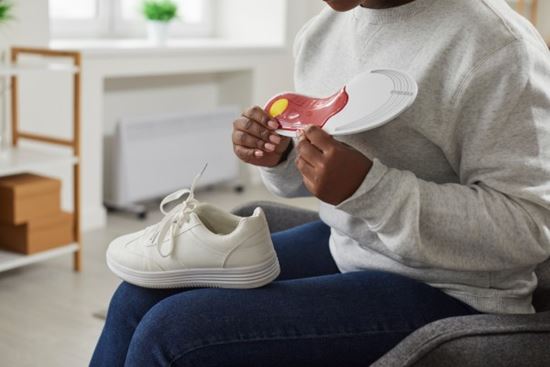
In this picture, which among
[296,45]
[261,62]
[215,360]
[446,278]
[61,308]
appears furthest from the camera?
[261,62]

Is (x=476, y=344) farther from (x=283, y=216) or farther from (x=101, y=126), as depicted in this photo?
(x=101, y=126)

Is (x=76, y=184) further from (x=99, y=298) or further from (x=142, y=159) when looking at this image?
(x=142, y=159)

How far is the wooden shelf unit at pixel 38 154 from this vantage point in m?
2.63

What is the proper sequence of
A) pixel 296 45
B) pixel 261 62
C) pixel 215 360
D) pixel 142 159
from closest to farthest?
pixel 215 360 < pixel 296 45 < pixel 142 159 < pixel 261 62

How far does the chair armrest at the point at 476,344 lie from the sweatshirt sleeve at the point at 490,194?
0.08 metres

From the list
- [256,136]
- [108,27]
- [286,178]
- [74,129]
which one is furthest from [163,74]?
[256,136]

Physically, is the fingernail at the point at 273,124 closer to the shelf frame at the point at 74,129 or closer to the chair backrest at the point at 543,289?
the chair backrest at the point at 543,289

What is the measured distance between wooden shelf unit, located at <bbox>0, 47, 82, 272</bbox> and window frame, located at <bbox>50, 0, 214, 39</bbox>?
2.66 feet

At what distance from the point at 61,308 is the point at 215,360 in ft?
5.07

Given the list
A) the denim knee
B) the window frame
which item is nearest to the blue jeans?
the denim knee

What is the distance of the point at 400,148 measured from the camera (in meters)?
1.21

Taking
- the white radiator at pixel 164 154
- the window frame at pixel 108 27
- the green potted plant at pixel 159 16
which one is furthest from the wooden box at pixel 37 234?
the green potted plant at pixel 159 16

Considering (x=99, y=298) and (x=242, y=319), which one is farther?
(x=99, y=298)

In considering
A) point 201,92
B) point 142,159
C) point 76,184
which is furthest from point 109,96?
point 76,184
